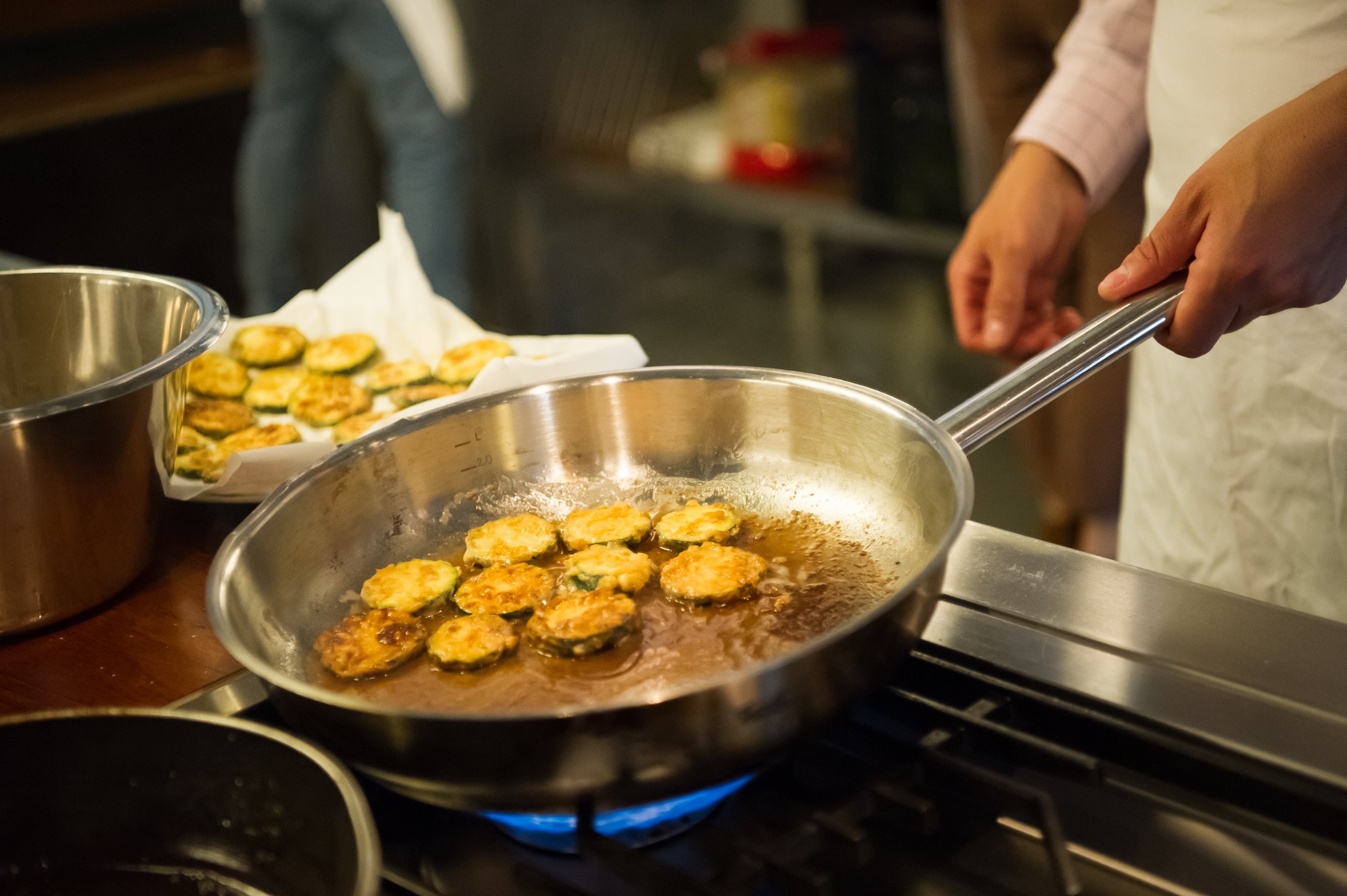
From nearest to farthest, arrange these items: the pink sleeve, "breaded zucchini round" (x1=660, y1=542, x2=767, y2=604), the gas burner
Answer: the gas burner < "breaded zucchini round" (x1=660, y1=542, x2=767, y2=604) < the pink sleeve

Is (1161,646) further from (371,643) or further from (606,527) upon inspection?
(371,643)

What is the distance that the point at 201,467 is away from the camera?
1037 millimetres

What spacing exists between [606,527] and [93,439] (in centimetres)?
38

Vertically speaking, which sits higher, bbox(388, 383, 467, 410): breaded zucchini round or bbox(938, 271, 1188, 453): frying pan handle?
bbox(938, 271, 1188, 453): frying pan handle

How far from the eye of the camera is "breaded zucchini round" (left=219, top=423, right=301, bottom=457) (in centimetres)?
112

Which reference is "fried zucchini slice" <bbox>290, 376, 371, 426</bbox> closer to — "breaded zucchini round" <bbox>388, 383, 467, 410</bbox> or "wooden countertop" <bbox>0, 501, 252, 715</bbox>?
"breaded zucchini round" <bbox>388, 383, 467, 410</bbox>

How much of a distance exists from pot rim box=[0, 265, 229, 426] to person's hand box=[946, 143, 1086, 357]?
74 centimetres

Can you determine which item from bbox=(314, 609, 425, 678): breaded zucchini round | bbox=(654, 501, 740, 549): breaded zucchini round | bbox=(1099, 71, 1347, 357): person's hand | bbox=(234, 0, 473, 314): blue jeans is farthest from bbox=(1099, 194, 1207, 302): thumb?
bbox=(234, 0, 473, 314): blue jeans

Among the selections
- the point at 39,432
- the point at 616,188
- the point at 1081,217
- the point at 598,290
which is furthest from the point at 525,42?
the point at 39,432

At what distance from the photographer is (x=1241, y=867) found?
0.59 metres

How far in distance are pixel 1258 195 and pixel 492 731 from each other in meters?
0.68

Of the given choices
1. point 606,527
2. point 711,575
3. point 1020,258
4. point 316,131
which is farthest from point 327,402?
point 316,131

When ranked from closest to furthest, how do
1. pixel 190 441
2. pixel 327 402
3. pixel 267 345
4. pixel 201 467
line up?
pixel 201 467, pixel 190 441, pixel 327 402, pixel 267 345

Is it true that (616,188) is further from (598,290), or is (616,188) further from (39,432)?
(39,432)
